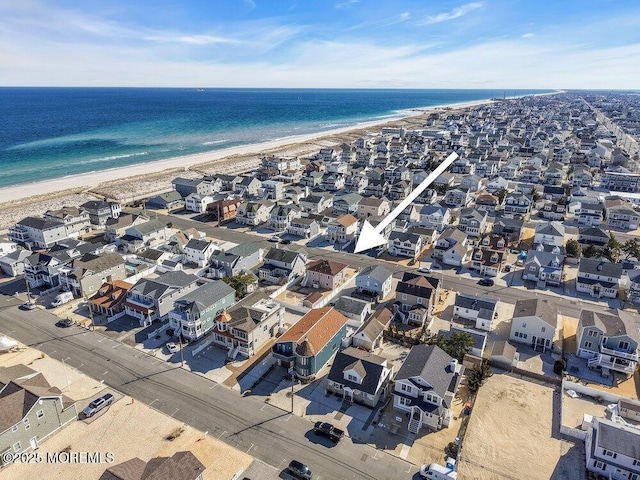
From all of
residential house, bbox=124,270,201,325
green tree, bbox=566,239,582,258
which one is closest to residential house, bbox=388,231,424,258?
green tree, bbox=566,239,582,258

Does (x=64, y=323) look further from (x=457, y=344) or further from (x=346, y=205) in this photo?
(x=346, y=205)

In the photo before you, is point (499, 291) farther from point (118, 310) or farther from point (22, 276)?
point (22, 276)

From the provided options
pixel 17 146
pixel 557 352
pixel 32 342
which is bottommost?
pixel 557 352

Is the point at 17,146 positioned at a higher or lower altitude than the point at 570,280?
higher

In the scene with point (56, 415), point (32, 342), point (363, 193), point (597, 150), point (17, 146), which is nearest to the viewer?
point (56, 415)

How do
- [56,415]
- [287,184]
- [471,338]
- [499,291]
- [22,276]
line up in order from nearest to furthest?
[56,415] → [471,338] → [499,291] → [22,276] → [287,184]

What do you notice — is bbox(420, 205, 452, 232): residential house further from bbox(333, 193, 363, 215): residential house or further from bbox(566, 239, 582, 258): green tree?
bbox(566, 239, 582, 258): green tree

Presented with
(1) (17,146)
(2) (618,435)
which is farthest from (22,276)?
(1) (17,146)
